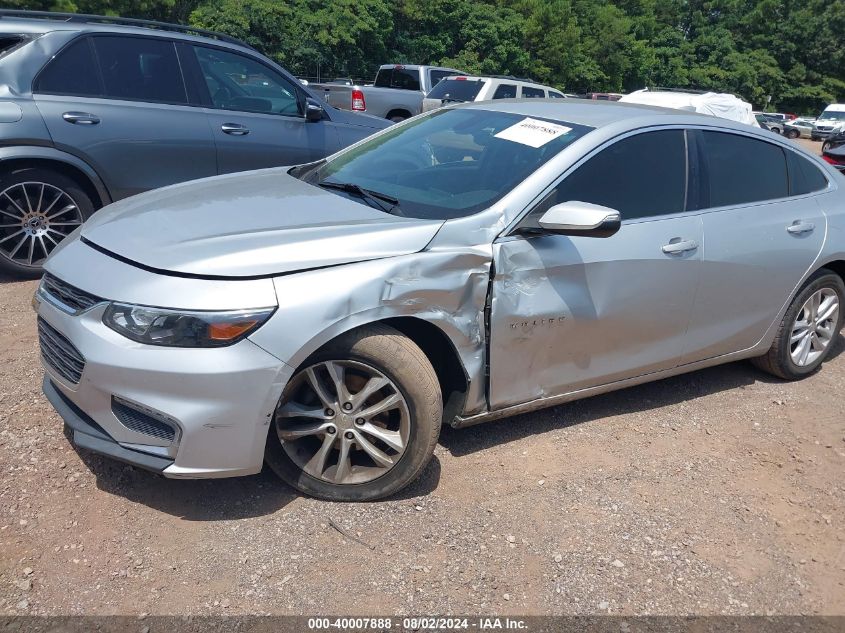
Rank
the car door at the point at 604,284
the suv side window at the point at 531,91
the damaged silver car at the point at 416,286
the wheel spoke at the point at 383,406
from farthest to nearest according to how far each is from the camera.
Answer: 1. the suv side window at the point at 531,91
2. the car door at the point at 604,284
3. the wheel spoke at the point at 383,406
4. the damaged silver car at the point at 416,286

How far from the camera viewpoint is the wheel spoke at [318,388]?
292 cm

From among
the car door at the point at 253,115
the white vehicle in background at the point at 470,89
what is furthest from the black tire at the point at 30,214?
the white vehicle in background at the point at 470,89

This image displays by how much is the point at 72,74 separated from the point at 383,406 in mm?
4069

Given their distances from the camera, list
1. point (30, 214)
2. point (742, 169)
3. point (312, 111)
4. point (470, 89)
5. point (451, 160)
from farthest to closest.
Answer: point (470, 89) < point (312, 111) < point (30, 214) < point (742, 169) < point (451, 160)

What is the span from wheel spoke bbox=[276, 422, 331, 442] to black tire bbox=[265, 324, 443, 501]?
0.12 ft

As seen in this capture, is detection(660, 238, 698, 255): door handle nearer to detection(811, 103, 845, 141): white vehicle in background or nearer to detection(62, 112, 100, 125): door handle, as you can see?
detection(62, 112, 100, 125): door handle

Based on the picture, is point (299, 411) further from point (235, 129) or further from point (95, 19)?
point (95, 19)

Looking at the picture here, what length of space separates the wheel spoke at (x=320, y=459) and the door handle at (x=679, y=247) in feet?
6.25

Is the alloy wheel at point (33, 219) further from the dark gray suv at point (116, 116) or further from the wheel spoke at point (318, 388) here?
the wheel spoke at point (318, 388)

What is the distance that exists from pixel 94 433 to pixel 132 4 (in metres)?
26.6

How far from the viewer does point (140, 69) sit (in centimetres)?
585

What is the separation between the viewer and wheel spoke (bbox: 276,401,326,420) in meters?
2.95

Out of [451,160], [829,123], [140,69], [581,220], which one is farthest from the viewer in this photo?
[829,123]

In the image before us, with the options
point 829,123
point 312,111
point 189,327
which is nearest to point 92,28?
point 312,111
